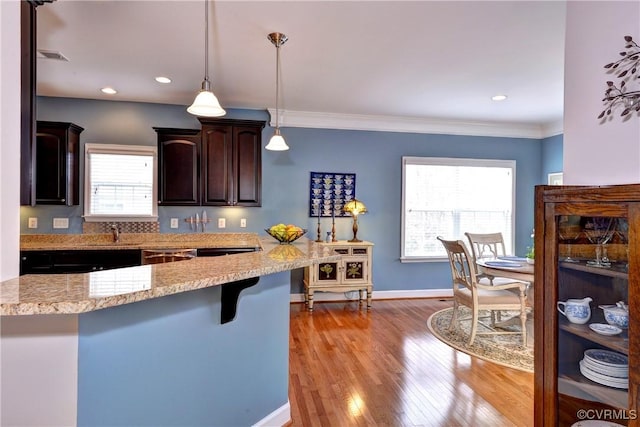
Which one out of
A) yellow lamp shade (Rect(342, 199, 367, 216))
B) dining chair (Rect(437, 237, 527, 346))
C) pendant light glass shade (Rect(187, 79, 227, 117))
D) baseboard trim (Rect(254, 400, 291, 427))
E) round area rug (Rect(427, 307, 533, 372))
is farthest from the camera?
yellow lamp shade (Rect(342, 199, 367, 216))

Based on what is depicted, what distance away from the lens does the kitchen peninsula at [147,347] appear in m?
1.14

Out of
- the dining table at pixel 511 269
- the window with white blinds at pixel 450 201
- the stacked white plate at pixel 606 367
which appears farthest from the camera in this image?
the window with white blinds at pixel 450 201

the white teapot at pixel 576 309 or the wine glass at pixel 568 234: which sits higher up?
the wine glass at pixel 568 234

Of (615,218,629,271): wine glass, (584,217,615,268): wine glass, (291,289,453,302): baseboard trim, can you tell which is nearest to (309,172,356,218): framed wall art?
(291,289,453,302): baseboard trim

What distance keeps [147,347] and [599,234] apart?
6.21ft

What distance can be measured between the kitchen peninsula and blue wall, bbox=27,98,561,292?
276 centimetres

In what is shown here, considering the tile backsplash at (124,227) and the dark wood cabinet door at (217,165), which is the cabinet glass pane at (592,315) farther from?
the tile backsplash at (124,227)

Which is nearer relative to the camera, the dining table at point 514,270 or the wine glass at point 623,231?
the wine glass at point 623,231

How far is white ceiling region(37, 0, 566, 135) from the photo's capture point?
2.29 m

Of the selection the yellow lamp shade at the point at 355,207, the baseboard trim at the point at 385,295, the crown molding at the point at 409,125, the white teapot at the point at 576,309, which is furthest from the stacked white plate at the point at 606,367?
the crown molding at the point at 409,125

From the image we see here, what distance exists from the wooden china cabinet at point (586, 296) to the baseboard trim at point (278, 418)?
1.33 m

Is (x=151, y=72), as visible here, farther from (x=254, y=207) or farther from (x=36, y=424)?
(x=36, y=424)

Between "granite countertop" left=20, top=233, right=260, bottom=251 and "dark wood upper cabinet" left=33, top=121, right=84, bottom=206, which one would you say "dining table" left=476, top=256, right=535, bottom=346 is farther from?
"dark wood upper cabinet" left=33, top=121, right=84, bottom=206

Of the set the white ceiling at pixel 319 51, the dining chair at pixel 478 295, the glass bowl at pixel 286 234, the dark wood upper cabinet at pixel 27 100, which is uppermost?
the white ceiling at pixel 319 51
